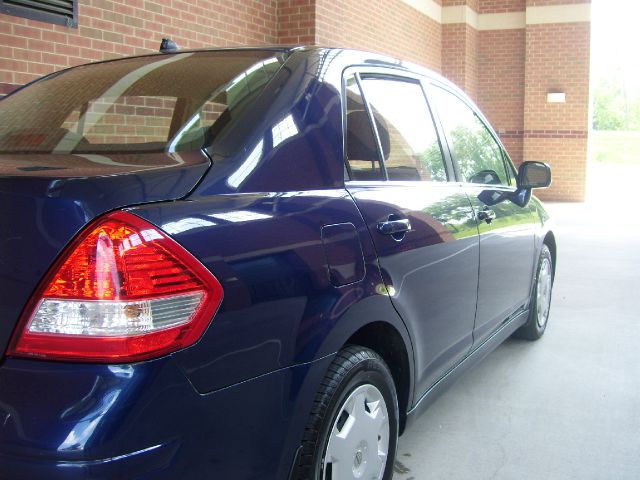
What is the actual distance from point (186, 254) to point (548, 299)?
413 centimetres

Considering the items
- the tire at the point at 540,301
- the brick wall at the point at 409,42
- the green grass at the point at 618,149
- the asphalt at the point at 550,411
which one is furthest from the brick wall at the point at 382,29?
the green grass at the point at 618,149

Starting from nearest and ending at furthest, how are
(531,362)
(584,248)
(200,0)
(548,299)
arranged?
(531,362), (548,299), (200,0), (584,248)

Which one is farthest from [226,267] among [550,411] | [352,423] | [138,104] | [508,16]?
[508,16]

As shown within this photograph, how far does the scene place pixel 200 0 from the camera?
7.43 meters

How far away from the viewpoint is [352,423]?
2.32m

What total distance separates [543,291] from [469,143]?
5.43ft

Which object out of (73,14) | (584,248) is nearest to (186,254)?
(73,14)

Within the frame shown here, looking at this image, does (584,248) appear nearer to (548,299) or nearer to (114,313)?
(548,299)

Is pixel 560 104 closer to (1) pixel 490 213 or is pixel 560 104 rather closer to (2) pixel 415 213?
(1) pixel 490 213

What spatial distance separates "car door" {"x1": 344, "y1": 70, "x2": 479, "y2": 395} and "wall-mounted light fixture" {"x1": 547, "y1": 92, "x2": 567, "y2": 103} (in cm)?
1389

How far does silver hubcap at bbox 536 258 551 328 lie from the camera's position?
196 inches

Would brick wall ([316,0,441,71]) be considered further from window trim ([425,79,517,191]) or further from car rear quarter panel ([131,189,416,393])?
car rear quarter panel ([131,189,416,393])

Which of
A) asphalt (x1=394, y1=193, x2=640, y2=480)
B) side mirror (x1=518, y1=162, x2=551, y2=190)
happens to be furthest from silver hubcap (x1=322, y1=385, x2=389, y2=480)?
side mirror (x1=518, y1=162, x2=551, y2=190)

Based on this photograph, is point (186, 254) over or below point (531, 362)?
over
